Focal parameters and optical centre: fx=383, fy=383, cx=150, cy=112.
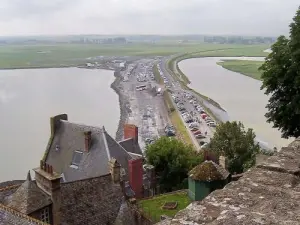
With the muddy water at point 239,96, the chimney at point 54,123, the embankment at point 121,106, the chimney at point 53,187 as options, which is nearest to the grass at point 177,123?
the embankment at point 121,106

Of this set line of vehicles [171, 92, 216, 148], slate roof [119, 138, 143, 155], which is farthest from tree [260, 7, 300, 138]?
line of vehicles [171, 92, 216, 148]

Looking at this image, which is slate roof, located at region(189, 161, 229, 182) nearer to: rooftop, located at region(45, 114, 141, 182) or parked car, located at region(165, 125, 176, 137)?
rooftop, located at region(45, 114, 141, 182)

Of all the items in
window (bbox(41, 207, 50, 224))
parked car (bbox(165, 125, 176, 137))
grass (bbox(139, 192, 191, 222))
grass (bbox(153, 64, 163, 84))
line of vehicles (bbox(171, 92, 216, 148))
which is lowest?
parked car (bbox(165, 125, 176, 137))

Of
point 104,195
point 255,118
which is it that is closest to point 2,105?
point 255,118

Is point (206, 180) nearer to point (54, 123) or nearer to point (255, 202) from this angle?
point (54, 123)

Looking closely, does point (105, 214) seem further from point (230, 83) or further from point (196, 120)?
point (230, 83)
